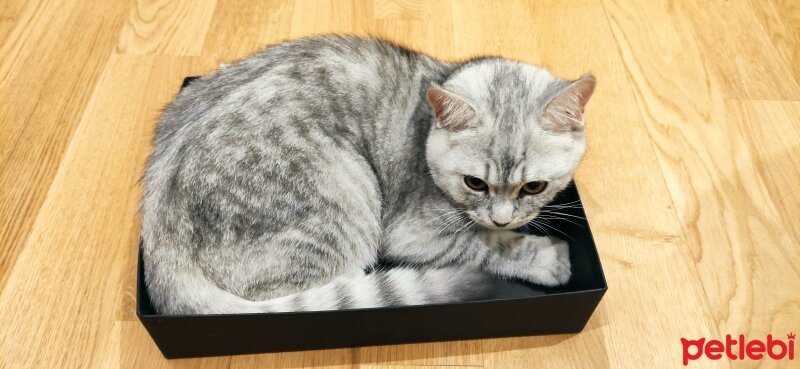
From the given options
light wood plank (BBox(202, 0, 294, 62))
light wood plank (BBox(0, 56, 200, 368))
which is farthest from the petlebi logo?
light wood plank (BBox(202, 0, 294, 62))

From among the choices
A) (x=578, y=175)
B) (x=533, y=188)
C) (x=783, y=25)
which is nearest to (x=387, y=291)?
(x=533, y=188)

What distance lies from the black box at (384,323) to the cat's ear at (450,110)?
34 centimetres

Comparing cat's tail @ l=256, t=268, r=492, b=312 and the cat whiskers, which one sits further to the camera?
the cat whiskers

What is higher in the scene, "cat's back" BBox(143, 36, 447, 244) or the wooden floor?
"cat's back" BBox(143, 36, 447, 244)

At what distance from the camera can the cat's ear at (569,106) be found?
1077 mm

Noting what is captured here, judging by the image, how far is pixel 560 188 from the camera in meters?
1.26

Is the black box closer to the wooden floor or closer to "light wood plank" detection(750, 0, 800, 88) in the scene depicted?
the wooden floor

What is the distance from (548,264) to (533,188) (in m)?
0.21

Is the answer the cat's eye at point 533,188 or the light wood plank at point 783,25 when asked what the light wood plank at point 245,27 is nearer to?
the cat's eye at point 533,188

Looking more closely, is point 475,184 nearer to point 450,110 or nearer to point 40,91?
point 450,110

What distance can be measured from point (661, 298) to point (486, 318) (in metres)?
0.44

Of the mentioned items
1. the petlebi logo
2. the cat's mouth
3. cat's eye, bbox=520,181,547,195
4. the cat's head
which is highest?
the cat's head

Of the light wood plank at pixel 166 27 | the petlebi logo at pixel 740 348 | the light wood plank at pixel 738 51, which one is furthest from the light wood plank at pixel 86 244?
the light wood plank at pixel 738 51

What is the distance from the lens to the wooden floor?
128 centimetres
